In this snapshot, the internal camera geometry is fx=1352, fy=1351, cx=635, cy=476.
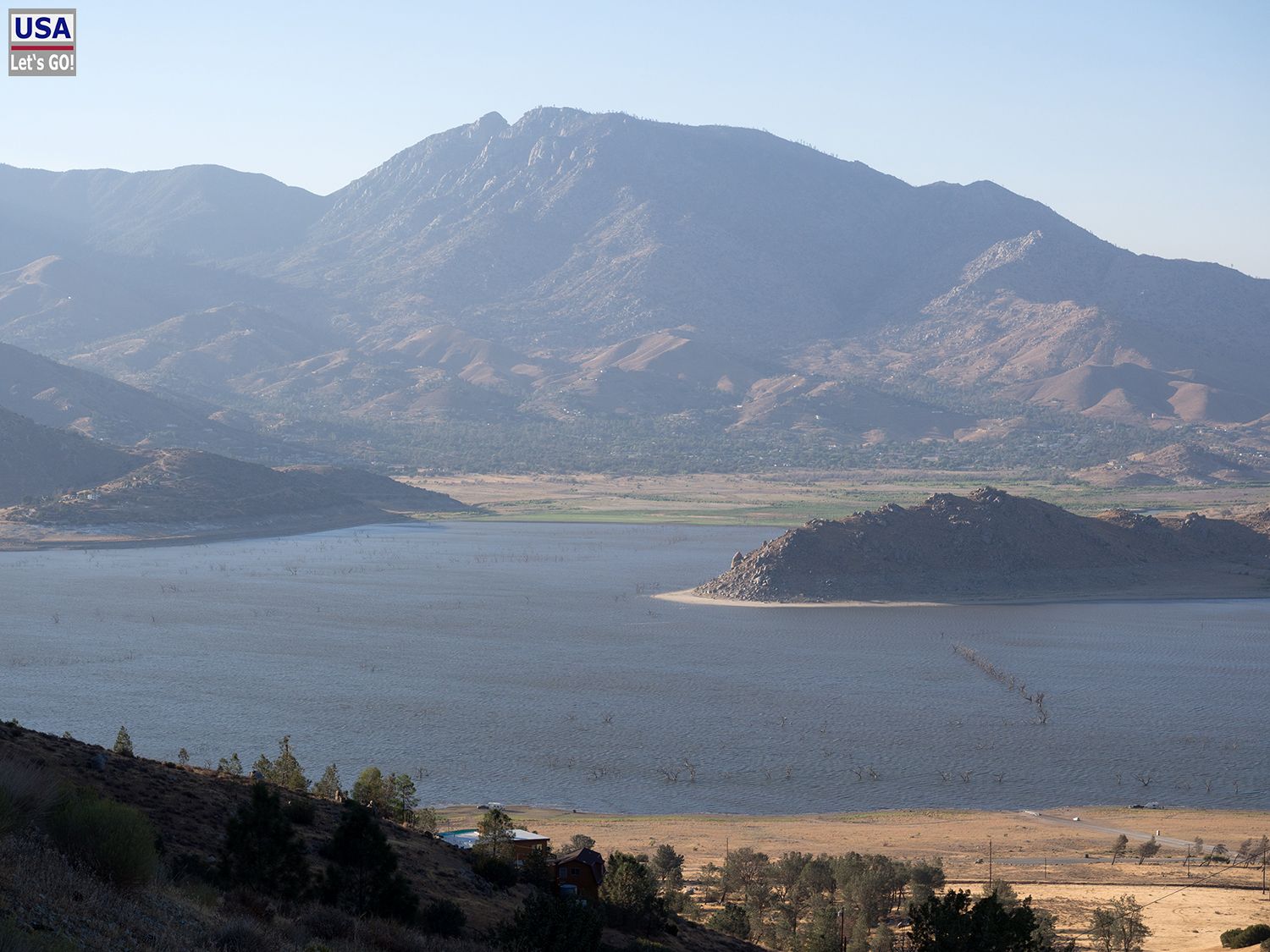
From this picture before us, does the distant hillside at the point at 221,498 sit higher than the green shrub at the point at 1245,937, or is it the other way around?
the distant hillside at the point at 221,498

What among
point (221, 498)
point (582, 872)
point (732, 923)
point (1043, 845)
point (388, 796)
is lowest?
point (1043, 845)

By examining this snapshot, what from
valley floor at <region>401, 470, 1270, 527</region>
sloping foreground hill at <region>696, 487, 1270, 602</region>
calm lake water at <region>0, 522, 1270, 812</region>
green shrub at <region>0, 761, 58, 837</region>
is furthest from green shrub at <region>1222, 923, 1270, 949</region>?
valley floor at <region>401, 470, 1270, 527</region>

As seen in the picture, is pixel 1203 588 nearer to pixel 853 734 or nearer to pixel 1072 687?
pixel 1072 687

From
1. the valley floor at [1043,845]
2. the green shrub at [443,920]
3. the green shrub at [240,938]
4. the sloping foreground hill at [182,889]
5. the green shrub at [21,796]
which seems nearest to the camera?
the sloping foreground hill at [182,889]

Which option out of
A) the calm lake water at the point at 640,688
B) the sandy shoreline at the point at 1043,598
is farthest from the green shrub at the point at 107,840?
the sandy shoreline at the point at 1043,598

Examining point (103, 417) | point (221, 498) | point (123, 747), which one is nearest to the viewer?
point (123, 747)

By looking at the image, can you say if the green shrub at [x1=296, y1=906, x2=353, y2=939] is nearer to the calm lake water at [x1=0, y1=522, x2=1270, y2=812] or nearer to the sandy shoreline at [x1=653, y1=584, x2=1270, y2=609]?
the calm lake water at [x1=0, y1=522, x2=1270, y2=812]

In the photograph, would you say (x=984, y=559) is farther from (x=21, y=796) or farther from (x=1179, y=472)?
(x=1179, y=472)

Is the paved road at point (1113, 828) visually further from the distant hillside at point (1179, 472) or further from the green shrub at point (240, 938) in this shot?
the distant hillside at point (1179, 472)

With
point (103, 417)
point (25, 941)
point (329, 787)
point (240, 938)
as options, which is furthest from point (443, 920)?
point (103, 417)
